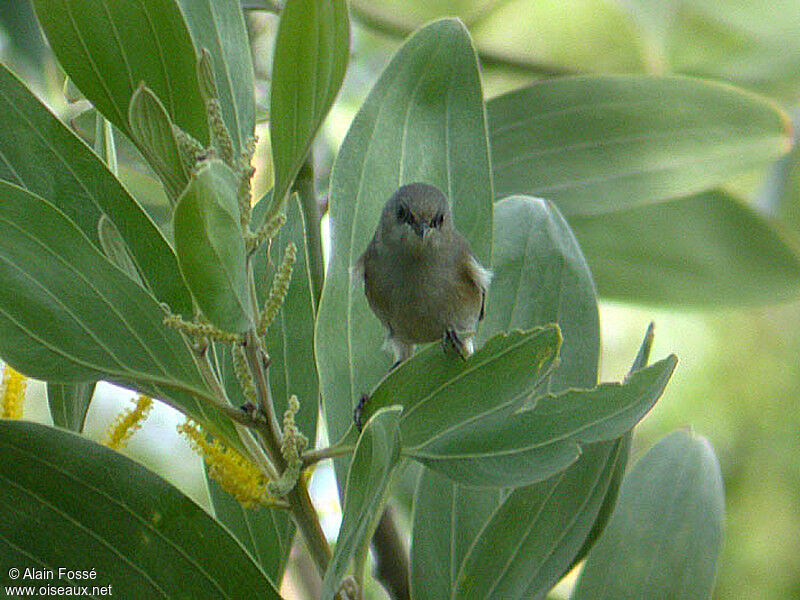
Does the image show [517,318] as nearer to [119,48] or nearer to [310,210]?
[310,210]

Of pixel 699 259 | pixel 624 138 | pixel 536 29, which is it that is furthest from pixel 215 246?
pixel 536 29

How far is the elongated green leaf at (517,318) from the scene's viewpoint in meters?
1.44

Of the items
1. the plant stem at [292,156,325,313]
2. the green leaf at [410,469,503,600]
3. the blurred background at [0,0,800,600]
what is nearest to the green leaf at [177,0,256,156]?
the plant stem at [292,156,325,313]

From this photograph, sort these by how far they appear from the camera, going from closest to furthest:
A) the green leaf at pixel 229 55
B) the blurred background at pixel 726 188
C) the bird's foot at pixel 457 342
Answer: the green leaf at pixel 229 55
the bird's foot at pixel 457 342
the blurred background at pixel 726 188

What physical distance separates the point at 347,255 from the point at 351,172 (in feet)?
0.39

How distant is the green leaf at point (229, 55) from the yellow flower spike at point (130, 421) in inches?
12.5

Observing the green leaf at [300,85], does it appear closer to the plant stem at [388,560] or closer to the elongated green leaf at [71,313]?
the elongated green leaf at [71,313]

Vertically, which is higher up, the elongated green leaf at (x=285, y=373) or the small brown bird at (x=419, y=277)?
the small brown bird at (x=419, y=277)

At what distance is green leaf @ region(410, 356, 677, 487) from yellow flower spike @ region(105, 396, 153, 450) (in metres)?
0.30

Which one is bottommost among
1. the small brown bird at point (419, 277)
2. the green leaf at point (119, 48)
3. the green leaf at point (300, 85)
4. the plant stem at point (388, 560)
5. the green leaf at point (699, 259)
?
the plant stem at point (388, 560)

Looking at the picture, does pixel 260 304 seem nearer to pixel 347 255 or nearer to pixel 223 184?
pixel 347 255

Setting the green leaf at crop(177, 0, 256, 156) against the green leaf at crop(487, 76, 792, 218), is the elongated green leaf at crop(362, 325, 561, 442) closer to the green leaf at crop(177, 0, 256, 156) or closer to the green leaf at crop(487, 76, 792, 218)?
the green leaf at crop(177, 0, 256, 156)

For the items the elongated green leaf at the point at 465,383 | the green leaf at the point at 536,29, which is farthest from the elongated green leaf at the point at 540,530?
the green leaf at the point at 536,29

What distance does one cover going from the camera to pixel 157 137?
101cm
